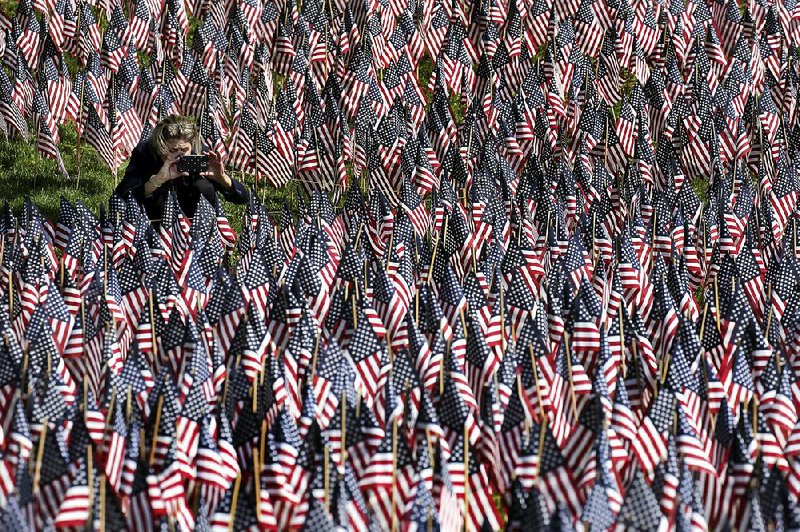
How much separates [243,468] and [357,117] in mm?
9620

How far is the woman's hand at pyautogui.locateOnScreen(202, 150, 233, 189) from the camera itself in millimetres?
13273

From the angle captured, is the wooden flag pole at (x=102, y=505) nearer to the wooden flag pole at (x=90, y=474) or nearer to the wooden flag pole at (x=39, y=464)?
the wooden flag pole at (x=90, y=474)

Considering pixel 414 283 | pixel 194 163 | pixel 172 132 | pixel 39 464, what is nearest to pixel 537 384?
pixel 414 283

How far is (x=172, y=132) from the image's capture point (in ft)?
43.2

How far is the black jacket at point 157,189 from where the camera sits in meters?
13.6

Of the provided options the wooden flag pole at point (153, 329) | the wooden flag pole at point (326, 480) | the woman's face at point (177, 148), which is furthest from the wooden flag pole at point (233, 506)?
the woman's face at point (177, 148)

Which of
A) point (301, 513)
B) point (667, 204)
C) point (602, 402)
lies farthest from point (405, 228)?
point (301, 513)

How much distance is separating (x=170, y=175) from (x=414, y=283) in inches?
108

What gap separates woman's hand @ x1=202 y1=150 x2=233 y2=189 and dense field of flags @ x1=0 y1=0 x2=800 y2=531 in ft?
1.42

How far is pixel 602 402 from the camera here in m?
9.34

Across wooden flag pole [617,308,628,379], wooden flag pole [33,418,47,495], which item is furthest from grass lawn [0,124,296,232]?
wooden flag pole [33,418,47,495]

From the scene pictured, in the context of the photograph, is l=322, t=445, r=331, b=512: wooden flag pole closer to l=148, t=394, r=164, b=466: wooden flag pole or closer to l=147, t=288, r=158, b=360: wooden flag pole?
l=148, t=394, r=164, b=466: wooden flag pole

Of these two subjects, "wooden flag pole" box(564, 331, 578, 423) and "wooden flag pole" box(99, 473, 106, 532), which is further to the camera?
"wooden flag pole" box(564, 331, 578, 423)

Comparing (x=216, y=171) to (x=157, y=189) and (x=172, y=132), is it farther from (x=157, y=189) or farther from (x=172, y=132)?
(x=157, y=189)
